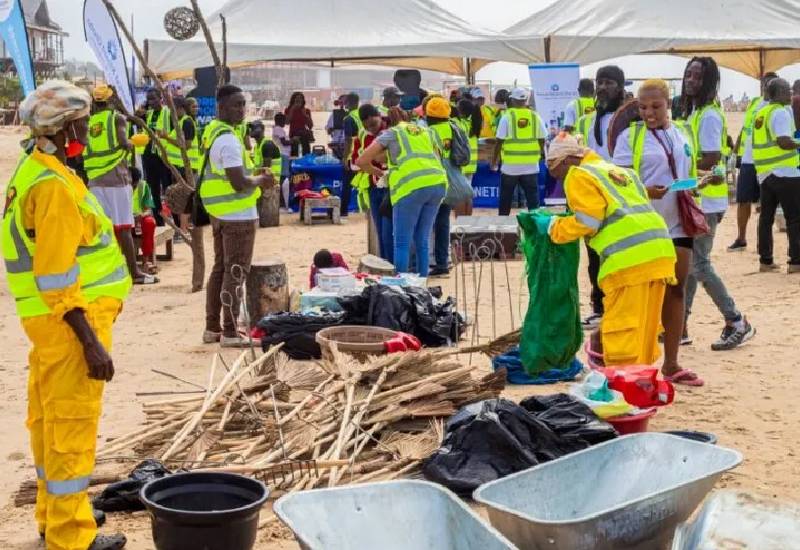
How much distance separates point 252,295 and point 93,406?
478cm

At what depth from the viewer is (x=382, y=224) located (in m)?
12.1

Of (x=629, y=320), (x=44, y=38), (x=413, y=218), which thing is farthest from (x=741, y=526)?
(x=44, y=38)

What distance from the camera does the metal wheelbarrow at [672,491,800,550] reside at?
13.5ft

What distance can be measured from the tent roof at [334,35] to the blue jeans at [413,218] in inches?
273

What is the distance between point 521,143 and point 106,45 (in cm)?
555

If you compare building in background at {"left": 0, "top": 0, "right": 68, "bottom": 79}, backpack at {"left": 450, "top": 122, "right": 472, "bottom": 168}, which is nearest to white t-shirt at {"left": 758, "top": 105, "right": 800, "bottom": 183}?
backpack at {"left": 450, "top": 122, "right": 472, "bottom": 168}

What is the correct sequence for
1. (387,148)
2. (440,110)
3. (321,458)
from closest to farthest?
1. (321,458)
2. (387,148)
3. (440,110)

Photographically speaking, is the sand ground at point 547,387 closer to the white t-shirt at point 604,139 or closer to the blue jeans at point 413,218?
the blue jeans at point 413,218

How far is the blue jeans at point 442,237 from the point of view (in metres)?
12.3

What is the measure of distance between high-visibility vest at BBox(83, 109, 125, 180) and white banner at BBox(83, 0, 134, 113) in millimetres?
336

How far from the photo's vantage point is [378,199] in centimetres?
1233

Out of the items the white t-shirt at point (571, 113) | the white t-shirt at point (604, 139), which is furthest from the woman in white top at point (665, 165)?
the white t-shirt at point (571, 113)

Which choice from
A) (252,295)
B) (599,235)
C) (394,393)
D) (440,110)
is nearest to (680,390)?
(599,235)

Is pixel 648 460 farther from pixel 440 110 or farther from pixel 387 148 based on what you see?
pixel 440 110
